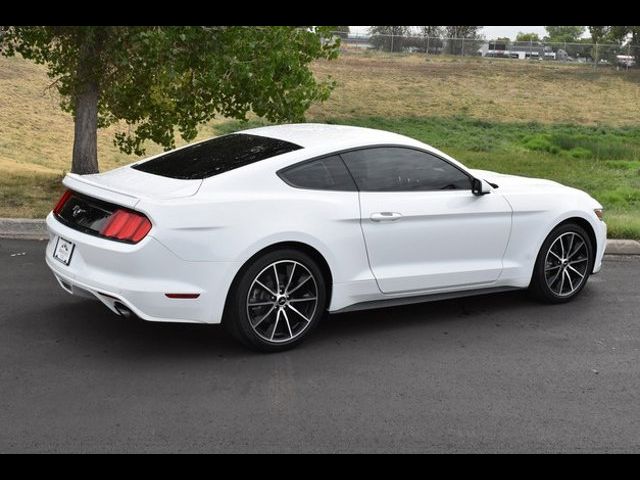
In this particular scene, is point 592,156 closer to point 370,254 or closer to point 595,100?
point 370,254

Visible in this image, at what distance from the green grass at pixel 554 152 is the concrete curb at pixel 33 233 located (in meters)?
0.35

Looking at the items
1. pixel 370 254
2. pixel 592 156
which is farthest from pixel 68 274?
pixel 592 156

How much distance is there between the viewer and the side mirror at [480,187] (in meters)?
6.41

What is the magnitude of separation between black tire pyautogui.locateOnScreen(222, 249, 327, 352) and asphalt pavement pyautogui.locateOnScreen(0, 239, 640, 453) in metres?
0.13

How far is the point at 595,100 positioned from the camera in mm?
39219

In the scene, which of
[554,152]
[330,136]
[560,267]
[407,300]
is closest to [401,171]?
[330,136]

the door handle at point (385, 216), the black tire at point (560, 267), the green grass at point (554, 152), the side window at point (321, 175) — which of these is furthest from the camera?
the green grass at point (554, 152)

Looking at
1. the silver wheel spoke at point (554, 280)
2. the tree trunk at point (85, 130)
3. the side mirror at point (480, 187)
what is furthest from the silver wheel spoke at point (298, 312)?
the tree trunk at point (85, 130)

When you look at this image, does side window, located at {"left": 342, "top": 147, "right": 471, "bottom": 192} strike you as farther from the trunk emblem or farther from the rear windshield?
the trunk emblem

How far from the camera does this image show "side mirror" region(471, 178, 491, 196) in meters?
6.41

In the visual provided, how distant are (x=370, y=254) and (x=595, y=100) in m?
36.0

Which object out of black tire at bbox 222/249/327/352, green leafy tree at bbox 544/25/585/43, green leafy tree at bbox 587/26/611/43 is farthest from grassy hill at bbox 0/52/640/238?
green leafy tree at bbox 544/25/585/43

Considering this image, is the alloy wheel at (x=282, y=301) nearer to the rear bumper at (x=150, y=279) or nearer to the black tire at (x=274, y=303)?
the black tire at (x=274, y=303)
